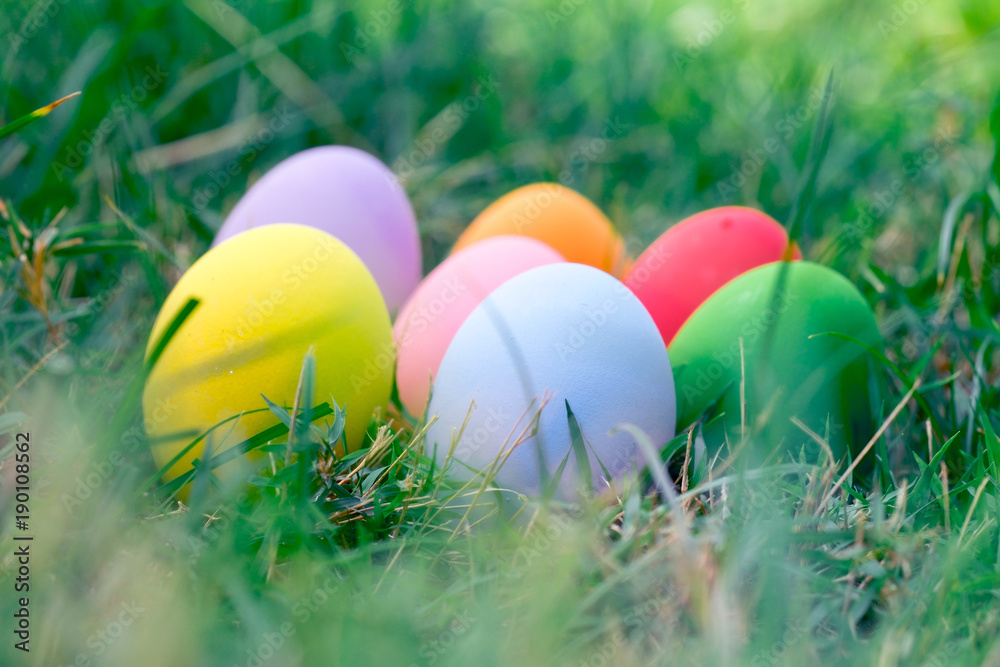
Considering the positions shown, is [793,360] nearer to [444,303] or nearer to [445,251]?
[444,303]

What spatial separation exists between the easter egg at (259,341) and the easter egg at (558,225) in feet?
1.89

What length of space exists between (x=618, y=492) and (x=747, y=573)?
0.78ft

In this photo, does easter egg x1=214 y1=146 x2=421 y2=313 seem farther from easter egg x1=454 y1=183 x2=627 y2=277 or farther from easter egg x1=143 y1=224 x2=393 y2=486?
easter egg x1=143 y1=224 x2=393 y2=486

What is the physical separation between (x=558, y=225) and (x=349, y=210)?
0.47 meters

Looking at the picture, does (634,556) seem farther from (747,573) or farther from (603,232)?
(603,232)

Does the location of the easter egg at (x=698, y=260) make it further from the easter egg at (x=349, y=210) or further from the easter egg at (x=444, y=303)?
the easter egg at (x=349, y=210)

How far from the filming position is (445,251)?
222cm

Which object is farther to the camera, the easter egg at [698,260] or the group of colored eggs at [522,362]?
the easter egg at [698,260]

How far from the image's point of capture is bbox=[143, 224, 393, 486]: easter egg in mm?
1164

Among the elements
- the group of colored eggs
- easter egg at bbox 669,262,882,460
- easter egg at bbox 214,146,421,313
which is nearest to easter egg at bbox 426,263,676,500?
the group of colored eggs

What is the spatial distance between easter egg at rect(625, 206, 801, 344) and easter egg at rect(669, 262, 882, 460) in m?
0.18

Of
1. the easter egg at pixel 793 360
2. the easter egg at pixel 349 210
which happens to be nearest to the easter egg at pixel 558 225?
the easter egg at pixel 349 210

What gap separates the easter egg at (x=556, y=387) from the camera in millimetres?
1131

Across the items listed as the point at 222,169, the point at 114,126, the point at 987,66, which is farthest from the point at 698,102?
the point at 114,126
